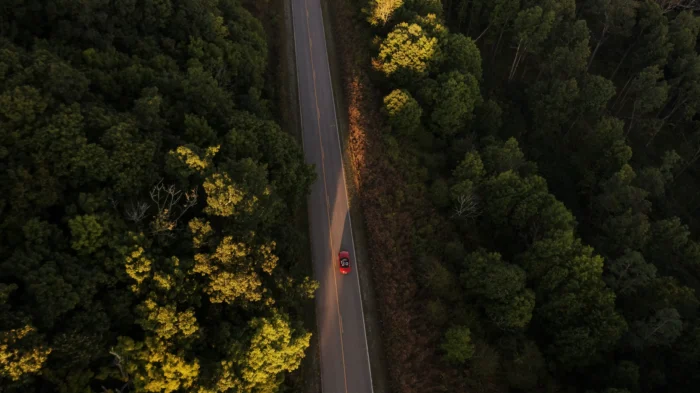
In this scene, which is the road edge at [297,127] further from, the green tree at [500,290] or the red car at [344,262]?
the green tree at [500,290]

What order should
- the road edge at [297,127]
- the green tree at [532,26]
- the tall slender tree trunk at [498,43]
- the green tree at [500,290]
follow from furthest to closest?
the tall slender tree trunk at [498,43] → the green tree at [532,26] → the green tree at [500,290] → the road edge at [297,127]

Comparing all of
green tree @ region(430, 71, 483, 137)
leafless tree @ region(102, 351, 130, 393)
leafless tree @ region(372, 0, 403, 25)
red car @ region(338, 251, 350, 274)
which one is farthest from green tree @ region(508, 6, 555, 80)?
leafless tree @ region(102, 351, 130, 393)

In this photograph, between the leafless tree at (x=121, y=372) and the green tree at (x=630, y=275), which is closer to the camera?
the leafless tree at (x=121, y=372)

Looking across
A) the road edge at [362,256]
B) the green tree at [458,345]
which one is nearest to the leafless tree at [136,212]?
the road edge at [362,256]

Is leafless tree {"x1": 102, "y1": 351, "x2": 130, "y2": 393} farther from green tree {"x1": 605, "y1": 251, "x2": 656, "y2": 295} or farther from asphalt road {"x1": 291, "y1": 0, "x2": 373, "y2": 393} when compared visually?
green tree {"x1": 605, "y1": 251, "x2": 656, "y2": 295}

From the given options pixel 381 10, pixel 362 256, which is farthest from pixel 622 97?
pixel 362 256

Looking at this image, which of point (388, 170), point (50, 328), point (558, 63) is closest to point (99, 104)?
point (50, 328)
